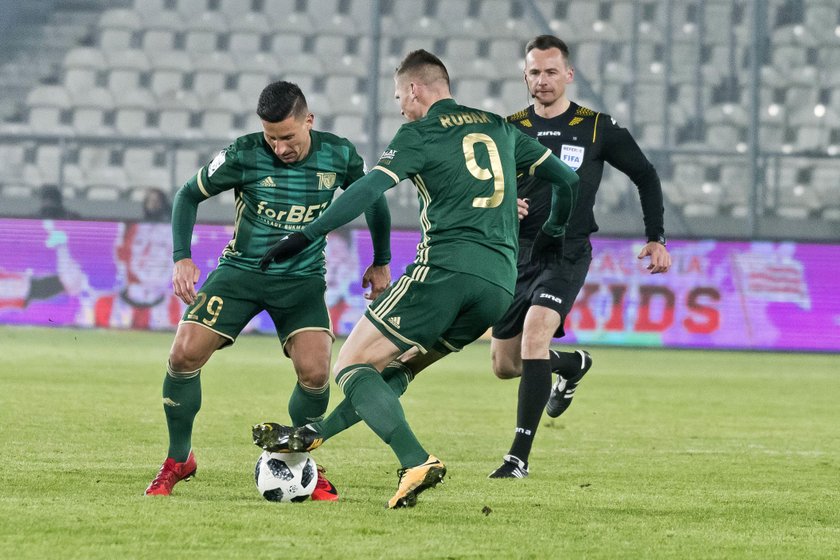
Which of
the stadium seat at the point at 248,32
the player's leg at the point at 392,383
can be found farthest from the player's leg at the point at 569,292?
the stadium seat at the point at 248,32

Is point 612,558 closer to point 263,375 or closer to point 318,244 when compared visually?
point 318,244

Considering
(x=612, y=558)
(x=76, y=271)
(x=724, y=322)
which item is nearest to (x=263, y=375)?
(x=76, y=271)

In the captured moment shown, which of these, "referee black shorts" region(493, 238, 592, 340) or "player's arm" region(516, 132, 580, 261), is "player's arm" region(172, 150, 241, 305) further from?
"referee black shorts" region(493, 238, 592, 340)

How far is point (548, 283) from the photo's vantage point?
679cm

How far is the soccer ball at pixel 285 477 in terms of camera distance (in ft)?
16.9

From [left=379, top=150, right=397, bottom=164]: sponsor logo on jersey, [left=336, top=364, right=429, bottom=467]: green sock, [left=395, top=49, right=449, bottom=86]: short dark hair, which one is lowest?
[left=336, top=364, right=429, bottom=467]: green sock

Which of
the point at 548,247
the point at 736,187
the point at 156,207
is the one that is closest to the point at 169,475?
the point at 548,247

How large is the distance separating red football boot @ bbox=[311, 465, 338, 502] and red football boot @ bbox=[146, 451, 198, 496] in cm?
2

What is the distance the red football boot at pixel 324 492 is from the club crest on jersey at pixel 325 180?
4.06 feet

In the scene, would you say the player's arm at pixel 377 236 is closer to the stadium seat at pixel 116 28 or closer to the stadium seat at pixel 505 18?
the stadium seat at pixel 505 18

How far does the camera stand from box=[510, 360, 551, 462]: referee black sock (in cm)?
633

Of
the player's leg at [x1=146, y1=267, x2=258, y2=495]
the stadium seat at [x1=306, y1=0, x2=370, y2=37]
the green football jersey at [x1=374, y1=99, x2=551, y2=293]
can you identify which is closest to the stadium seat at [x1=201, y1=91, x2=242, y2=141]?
the stadium seat at [x1=306, y1=0, x2=370, y2=37]

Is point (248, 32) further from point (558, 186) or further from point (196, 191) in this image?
point (558, 186)

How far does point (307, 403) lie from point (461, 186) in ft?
4.18
